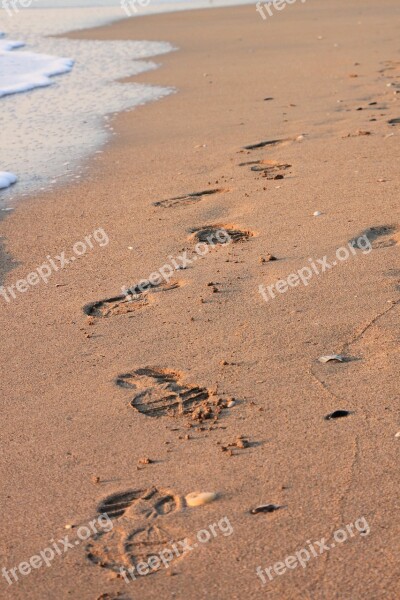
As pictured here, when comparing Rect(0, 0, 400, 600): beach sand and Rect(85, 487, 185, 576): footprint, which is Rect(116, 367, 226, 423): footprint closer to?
Rect(0, 0, 400, 600): beach sand

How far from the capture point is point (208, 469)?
10.1ft

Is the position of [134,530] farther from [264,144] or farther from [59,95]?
[59,95]

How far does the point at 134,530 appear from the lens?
2834 mm

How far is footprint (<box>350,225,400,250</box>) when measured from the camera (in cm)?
479

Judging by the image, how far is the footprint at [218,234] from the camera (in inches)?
201

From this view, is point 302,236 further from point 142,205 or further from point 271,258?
point 142,205

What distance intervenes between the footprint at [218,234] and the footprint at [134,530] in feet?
7.70

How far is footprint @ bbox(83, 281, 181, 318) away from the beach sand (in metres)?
0.03

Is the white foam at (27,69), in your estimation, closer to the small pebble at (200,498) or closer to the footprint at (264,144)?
the footprint at (264,144)

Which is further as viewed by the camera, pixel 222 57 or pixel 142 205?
pixel 222 57

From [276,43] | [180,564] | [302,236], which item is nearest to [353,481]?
[180,564]

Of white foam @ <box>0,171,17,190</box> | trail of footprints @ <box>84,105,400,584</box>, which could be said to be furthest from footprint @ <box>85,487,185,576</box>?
white foam @ <box>0,171,17,190</box>

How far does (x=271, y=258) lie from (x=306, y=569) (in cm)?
237

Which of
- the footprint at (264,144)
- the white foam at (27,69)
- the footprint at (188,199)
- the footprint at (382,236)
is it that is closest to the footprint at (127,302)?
the footprint at (382,236)
